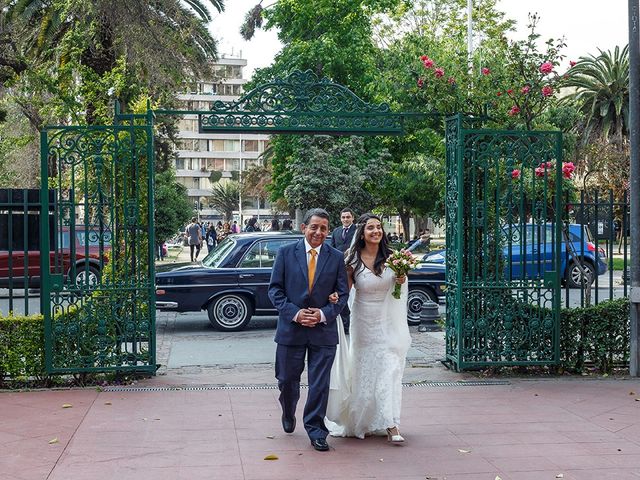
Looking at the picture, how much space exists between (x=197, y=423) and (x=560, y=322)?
438 cm

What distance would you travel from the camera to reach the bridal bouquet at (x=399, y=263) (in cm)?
698

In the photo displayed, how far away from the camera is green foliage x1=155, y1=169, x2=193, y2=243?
30.7 metres

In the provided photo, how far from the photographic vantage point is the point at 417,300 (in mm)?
14680

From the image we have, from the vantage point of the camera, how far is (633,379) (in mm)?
9711

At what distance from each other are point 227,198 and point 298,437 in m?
91.4

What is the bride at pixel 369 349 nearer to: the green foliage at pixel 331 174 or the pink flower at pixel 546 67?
the pink flower at pixel 546 67

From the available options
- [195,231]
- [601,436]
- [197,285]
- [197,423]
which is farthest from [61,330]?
[195,231]

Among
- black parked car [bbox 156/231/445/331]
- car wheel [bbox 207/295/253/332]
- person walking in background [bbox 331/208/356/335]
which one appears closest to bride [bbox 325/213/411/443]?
person walking in background [bbox 331/208/356/335]

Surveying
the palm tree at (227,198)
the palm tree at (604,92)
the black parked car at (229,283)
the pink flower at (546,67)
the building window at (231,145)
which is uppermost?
the building window at (231,145)

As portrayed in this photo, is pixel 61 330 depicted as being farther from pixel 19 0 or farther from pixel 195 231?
pixel 195 231

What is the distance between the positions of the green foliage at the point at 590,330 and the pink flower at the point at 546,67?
2.67 meters

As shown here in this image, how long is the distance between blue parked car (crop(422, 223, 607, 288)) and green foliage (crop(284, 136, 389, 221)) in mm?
11899

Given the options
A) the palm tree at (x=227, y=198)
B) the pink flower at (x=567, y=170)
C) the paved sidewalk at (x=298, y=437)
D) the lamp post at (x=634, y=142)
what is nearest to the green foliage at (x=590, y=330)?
the lamp post at (x=634, y=142)

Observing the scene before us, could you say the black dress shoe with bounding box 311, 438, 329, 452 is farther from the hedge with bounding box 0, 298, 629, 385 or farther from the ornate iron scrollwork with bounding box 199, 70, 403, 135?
the hedge with bounding box 0, 298, 629, 385
